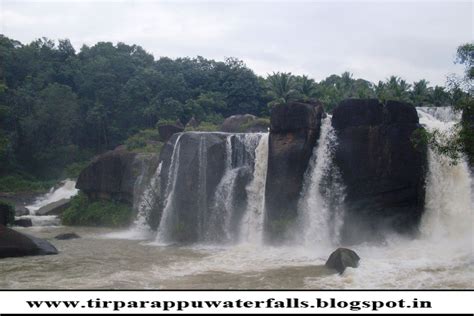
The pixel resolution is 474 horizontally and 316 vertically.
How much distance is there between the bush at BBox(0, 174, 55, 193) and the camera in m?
41.2

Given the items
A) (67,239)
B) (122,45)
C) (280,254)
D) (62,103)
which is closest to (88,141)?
(62,103)

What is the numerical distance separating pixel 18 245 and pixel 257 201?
924cm

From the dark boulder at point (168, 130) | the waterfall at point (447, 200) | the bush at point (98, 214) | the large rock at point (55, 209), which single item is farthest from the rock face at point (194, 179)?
the large rock at point (55, 209)

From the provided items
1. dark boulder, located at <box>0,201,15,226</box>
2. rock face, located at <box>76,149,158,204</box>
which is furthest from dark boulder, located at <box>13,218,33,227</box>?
rock face, located at <box>76,149,158,204</box>

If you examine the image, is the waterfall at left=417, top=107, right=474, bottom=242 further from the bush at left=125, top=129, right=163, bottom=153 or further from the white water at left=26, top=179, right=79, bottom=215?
the white water at left=26, top=179, right=79, bottom=215

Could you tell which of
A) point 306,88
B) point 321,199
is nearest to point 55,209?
point 321,199

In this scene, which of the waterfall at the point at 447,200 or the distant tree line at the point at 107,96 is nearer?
the waterfall at the point at 447,200

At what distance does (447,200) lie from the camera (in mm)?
18109

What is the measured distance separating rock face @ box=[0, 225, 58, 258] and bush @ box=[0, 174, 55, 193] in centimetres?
2343

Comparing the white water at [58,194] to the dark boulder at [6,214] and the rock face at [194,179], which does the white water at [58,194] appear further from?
the rock face at [194,179]

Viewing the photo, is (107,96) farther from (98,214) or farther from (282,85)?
(98,214)

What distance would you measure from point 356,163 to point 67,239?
13156 mm

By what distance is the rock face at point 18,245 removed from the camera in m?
17.1

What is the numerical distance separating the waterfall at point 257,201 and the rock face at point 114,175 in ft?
28.7
